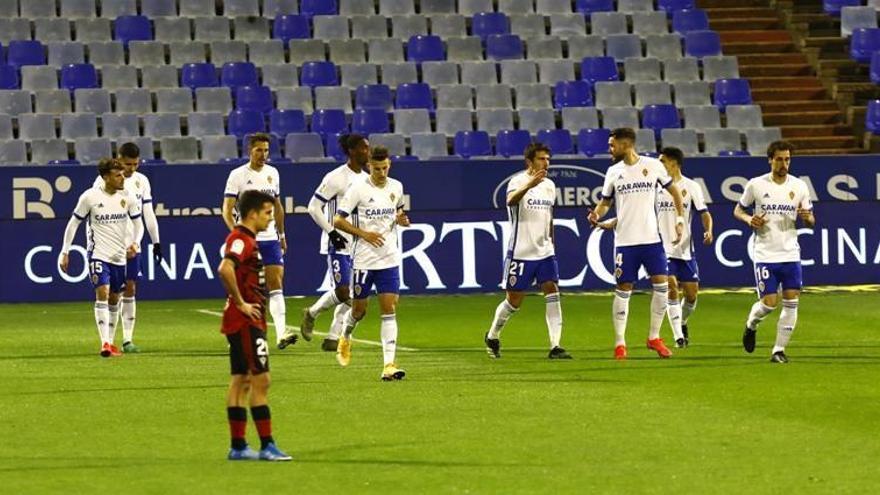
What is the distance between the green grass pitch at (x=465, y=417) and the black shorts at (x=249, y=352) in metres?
0.58

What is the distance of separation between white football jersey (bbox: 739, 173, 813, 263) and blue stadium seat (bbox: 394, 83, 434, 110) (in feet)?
43.8

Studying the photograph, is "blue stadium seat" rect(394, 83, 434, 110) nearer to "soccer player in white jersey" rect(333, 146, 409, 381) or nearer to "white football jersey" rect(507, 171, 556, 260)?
"white football jersey" rect(507, 171, 556, 260)

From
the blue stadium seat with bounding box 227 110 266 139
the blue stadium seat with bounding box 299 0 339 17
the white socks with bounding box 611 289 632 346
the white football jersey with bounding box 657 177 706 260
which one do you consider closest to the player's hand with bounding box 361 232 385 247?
the white socks with bounding box 611 289 632 346

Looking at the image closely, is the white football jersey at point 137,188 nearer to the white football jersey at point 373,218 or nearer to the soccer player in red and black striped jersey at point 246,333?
the white football jersey at point 373,218

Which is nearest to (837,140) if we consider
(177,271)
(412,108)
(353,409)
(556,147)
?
(556,147)

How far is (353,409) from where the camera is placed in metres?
13.5

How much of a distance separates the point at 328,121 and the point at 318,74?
140cm

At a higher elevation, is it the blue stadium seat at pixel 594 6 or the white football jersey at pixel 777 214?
the blue stadium seat at pixel 594 6

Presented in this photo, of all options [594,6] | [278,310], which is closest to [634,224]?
[278,310]

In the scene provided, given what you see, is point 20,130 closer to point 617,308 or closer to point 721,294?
point 721,294

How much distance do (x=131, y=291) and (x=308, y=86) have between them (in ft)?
38.3

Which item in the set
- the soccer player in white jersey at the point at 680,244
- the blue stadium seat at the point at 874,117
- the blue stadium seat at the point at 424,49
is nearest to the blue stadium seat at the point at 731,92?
the blue stadium seat at the point at 874,117

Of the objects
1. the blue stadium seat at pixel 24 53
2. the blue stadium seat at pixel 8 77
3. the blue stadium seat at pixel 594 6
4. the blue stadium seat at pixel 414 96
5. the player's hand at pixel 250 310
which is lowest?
the player's hand at pixel 250 310

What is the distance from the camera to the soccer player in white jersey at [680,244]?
63.6ft
